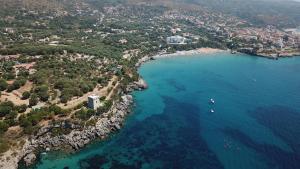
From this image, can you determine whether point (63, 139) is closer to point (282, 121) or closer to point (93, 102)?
point (93, 102)

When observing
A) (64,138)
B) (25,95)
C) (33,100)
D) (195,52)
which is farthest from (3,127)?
(195,52)

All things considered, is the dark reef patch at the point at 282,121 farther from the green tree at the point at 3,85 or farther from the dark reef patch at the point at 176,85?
the green tree at the point at 3,85

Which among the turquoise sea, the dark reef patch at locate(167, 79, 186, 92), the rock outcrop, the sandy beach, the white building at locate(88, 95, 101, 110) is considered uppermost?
the white building at locate(88, 95, 101, 110)

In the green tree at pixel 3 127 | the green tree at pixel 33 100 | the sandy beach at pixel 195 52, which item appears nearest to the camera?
the green tree at pixel 3 127

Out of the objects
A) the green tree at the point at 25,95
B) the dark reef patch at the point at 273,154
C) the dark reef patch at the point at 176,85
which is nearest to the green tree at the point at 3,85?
the green tree at the point at 25,95

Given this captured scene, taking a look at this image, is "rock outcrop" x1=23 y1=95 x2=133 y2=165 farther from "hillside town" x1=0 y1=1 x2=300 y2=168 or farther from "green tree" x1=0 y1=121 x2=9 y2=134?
"green tree" x1=0 y1=121 x2=9 y2=134

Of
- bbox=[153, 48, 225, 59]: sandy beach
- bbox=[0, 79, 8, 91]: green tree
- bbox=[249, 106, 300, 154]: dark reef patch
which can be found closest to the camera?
bbox=[249, 106, 300, 154]: dark reef patch

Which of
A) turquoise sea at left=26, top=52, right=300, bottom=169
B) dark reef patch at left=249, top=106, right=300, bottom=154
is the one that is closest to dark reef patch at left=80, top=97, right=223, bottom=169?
turquoise sea at left=26, top=52, right=300, bottom=169
